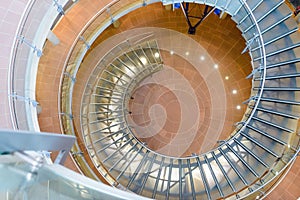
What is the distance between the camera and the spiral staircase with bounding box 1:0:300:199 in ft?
25.2

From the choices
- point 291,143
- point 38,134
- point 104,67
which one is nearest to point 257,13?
point 291,143

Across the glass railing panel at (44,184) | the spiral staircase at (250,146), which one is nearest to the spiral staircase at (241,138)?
the spiral staircase at (250,146)

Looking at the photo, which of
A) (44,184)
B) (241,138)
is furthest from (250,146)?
(44,184)

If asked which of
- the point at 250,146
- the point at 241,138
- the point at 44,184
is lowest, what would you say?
the point at 44,184

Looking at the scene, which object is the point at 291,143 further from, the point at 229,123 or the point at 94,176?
the point at 94,176

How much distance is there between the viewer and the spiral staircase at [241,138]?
25.2ft

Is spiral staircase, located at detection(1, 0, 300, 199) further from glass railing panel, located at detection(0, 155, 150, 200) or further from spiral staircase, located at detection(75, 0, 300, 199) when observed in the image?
glass railing panel, located at detection(0, 155, 150, 200)

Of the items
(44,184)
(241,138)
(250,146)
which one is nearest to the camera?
(44,184)

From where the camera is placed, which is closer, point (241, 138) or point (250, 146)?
point (250, 146)

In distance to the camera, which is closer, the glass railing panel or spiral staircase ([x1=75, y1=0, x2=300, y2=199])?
the glass railing panel

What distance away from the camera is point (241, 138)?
8.26 metres

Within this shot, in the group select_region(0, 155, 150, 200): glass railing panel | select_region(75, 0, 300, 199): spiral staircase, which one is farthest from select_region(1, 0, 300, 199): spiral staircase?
select_region(0, 155, 150, 200): glass railing panel

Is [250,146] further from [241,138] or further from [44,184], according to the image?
[44,184]

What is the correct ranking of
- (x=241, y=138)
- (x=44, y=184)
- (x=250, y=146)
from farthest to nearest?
1. (x=241, y=138)
2. (x=250, y=146)
3. (x=44, y=184)
